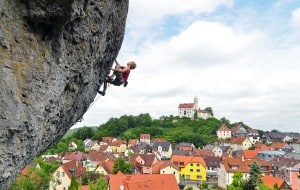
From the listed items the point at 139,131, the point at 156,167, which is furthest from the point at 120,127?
the point at 156,167

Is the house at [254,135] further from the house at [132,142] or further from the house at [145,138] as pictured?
the house at [132,142]

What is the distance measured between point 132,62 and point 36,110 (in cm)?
386

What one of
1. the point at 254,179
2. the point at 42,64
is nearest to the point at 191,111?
the point at 254,179

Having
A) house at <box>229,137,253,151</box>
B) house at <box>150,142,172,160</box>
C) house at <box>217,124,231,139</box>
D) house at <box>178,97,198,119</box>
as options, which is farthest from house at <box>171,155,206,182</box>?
house at <box>178,97,198,119</box>

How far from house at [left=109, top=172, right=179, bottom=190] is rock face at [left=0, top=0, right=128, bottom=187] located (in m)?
36.4

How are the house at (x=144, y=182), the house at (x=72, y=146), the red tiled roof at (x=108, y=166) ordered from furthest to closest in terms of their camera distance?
the house at (x=72, y=146), the red tiled roof at (x=108, y=166), the house at (x=144, y=182)

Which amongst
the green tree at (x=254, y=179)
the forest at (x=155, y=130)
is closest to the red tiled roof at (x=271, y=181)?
the green tree at (x=254, y=179)

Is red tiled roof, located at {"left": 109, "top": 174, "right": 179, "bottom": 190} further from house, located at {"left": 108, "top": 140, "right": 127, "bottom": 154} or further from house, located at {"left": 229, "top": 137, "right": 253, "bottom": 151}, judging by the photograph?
house, located at {"left": 229, "top": 137, "right": 253, "bottom": 151}

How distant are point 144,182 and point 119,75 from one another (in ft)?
118

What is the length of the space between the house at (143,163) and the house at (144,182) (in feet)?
106

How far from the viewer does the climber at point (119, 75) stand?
32.8ft

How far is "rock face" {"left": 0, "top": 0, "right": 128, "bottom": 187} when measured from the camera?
246 inches

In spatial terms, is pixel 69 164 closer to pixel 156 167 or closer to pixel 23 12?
pixel 156 167

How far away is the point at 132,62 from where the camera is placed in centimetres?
1013
